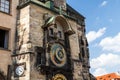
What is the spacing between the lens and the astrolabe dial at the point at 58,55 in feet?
52.0

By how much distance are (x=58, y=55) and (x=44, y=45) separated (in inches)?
46.3

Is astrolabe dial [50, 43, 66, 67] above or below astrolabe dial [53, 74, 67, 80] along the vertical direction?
above

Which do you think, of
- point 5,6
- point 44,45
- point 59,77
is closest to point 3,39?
point 5,6

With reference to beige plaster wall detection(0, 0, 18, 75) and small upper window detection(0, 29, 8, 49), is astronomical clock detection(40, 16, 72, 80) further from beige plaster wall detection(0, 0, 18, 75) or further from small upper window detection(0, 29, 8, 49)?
small upper window detection(0, 29, 8, 49)

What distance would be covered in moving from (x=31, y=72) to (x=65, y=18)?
16.9 ft

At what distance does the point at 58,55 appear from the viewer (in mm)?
16219

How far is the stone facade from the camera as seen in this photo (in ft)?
48.9

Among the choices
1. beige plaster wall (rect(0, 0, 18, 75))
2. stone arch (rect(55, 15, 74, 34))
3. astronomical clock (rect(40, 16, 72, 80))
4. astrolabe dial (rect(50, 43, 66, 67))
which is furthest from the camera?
stone arch (rect(55, 15, 74, 34))

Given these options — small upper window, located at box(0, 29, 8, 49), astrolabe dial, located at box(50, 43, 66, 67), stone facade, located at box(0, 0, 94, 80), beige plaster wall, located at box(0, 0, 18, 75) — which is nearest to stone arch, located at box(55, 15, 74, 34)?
stone facade, located at box(0, 0, 94, 80)

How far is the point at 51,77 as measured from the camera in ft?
50.2

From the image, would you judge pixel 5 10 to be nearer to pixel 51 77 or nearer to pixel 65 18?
pixel 65 18

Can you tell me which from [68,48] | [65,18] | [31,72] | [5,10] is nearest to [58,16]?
[65,18]

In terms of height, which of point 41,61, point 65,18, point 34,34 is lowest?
point 41,61

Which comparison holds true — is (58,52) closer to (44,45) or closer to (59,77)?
(44,45)
